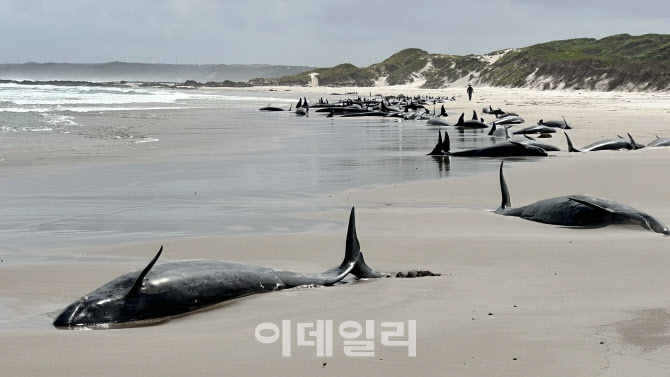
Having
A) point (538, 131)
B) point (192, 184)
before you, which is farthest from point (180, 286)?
point (538, 131)

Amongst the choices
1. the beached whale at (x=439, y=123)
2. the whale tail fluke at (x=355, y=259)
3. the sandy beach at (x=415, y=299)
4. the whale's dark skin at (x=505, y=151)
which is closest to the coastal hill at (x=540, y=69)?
the beached whale at (x=439, y=123)

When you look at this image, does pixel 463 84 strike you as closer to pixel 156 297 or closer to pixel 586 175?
pixel 586 175

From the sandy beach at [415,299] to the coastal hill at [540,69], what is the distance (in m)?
47.6

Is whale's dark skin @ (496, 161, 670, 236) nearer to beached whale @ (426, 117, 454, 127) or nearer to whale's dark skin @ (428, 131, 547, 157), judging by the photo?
whale's dark skin @ (428, 131, 547, 157)

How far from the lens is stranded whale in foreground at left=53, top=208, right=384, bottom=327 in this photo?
4523 millimetres

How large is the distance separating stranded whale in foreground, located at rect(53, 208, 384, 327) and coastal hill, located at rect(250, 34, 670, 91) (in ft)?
164

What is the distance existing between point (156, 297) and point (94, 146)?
12931 mm

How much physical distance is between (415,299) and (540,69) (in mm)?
71578

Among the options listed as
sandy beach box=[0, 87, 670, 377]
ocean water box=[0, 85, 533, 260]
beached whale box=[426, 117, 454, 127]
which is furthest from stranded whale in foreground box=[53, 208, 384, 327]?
beached whale box=[426, 117, 454, 127]

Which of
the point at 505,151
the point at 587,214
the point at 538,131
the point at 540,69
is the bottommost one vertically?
the point at 538,131

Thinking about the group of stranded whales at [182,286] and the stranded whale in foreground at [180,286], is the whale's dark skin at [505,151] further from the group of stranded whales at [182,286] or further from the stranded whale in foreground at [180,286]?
the stranded whale in foreground at [180,286]

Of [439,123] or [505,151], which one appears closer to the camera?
[505,151]

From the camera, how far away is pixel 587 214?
23.7 ft

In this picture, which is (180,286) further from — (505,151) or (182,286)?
(505,151)
